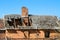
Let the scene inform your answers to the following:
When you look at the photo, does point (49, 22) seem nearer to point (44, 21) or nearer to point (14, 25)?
point (44, 21)

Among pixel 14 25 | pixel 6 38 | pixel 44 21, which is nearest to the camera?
pixel 6 38

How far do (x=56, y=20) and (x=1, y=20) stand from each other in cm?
960

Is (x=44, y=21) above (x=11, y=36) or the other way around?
above

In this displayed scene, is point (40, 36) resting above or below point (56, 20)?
below

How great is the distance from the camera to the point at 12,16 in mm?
30156

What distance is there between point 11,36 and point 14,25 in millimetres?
2224

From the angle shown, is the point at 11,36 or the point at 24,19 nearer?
the point at 11,36

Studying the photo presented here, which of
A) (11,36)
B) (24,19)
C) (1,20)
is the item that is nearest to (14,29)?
(11,36)

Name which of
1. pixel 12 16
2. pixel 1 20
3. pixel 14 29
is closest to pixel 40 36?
pixel 14 29

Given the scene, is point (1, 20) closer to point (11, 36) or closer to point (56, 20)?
point (11, 36)

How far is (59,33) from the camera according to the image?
27188mm

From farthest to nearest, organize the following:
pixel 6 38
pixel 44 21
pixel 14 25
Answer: pixel 44 21 → pixel 14 25 → pixel 6 38

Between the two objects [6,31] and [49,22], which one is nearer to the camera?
[6,31]

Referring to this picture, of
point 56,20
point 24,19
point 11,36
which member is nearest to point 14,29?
point 11,36
